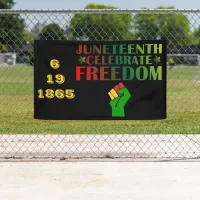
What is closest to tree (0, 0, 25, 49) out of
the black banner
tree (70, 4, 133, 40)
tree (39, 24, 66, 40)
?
tree (39, 24, 66, 40)

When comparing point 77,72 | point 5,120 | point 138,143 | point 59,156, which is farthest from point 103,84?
point 5,120

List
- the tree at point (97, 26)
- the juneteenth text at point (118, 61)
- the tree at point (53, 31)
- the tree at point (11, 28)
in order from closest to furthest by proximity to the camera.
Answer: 1. the juneteenth text at point (118, 61)
2. the tree at point (53, 31)
3. the tree at point (11, 28)
4. the tree at point (97, 26)

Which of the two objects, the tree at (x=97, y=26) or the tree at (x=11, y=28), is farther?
the tree at (x=97, y=26)

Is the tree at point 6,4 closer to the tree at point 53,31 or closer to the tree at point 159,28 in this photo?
the tree at point 159,28

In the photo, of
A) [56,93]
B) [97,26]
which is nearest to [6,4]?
[97,26]

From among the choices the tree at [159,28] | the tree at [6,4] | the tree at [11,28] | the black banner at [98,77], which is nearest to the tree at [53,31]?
the tree at [11,28]

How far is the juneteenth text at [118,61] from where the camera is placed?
5953 mm

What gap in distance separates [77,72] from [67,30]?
1.20m

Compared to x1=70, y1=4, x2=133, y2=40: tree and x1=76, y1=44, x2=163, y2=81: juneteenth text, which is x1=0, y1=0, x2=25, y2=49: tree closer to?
x1=70, y1=4, x2=133, y2=40: tree

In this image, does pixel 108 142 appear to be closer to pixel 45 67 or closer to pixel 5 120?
pixel 45 67

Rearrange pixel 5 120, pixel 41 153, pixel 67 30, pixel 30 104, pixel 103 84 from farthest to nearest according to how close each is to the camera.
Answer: pixel 30 104 < pixel 5 120 < pixel 67 30 < pixel 41 153 < pixel 103 84
